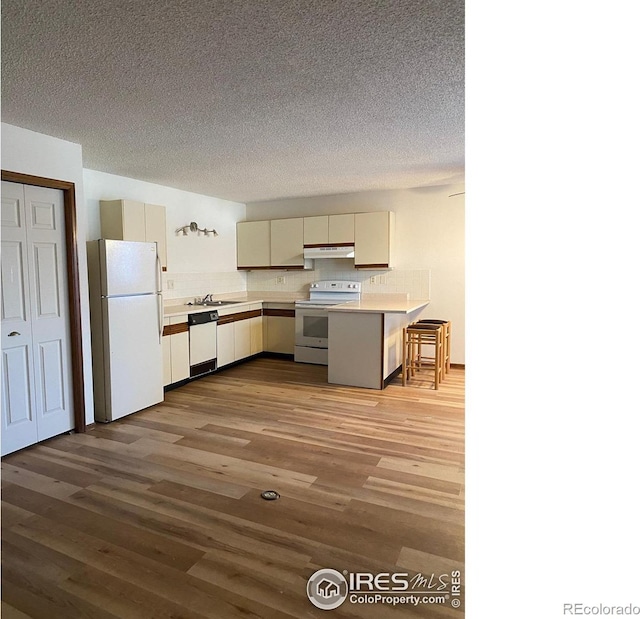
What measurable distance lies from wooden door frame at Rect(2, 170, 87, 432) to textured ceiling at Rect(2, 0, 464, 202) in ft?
1.59

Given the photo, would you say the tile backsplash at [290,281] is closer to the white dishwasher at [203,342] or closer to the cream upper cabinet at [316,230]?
the cream upper cabinet at [316,230]

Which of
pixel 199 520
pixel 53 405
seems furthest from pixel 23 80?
pixel 199 520

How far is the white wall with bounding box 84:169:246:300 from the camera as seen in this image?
4.63 meters

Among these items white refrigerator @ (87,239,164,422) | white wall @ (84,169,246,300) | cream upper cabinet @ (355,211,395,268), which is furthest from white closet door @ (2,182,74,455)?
cream upper cabinet @ (355,211,395,268)

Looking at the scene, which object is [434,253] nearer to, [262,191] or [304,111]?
[262,191]

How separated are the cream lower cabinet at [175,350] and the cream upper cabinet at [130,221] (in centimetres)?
94

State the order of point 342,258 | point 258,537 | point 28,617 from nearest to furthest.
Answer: point 28,617 → point 258,537 → point 342,258

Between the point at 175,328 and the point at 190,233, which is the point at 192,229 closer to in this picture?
the point at 190,233

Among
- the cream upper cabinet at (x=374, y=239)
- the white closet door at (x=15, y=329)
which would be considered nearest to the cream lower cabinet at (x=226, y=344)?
the cream upper cabinet at (x=374, y=239)

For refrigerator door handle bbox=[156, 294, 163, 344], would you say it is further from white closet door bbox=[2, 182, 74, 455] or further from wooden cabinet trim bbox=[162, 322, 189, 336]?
white closet door bbox=[2, 182, 74, 455]

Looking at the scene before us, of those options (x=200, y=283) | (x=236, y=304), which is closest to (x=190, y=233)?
(x=200, y=283)

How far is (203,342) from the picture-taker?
5230mm
